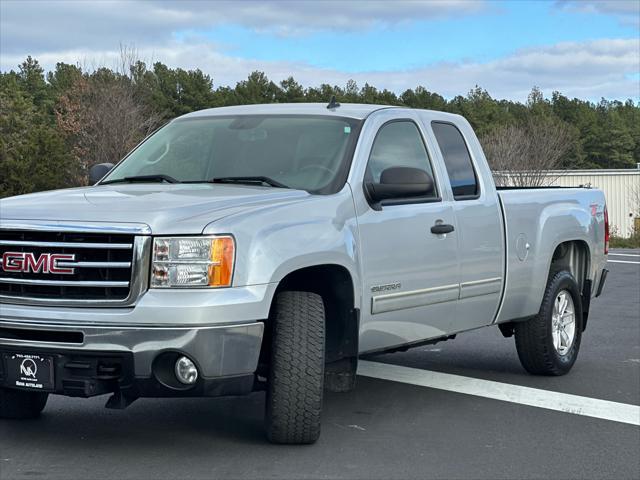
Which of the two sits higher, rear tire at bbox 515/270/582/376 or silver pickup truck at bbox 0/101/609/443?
silver pickup truck at bbox 0/101/609/443

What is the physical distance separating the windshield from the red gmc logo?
4.86ft

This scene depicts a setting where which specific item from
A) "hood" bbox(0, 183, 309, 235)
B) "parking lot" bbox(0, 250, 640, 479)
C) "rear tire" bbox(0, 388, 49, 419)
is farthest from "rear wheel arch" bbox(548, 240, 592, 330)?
"rear tire" bbox(0, 388, 49, 419)

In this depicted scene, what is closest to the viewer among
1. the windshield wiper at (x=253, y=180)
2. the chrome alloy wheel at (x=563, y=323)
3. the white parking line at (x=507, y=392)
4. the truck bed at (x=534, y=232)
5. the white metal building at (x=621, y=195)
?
the windshield wiper at (x=253, y=180)

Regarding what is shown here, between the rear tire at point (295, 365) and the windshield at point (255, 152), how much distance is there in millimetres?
889

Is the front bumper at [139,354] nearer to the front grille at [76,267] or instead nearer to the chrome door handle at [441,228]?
the front grille at [76,267]

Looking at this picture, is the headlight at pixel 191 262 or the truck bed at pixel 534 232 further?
the truck bed at pixel 534 232

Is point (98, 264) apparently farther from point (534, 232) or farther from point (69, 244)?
point (534, 232)

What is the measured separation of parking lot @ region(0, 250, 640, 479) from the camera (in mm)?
5918

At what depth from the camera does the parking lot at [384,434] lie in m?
5.92

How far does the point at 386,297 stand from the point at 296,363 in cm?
108

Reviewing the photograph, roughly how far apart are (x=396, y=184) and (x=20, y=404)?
2628mm

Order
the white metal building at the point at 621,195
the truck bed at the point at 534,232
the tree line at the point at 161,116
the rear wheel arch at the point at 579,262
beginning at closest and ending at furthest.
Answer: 1. the truck bed at the point at 534,232
2. the rear wheel arch at the point at 579,262
3. the tree line at the point at 161,116
4. the white metal building at the point at 621,195

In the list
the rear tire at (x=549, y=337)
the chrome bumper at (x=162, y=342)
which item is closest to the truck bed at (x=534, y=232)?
the rear tire at (x=549, y=337)

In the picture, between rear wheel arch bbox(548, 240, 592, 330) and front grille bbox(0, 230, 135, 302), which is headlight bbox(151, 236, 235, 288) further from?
rear wheel arch bbox(548, 240, 592, 330)
